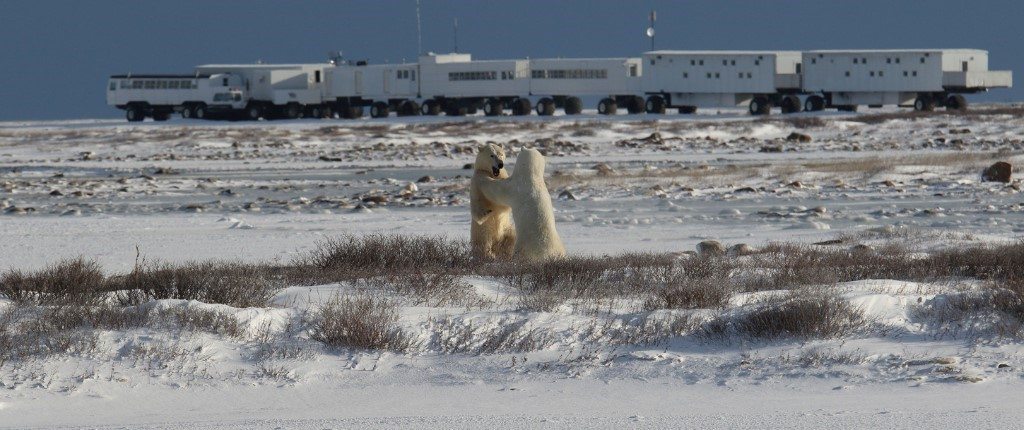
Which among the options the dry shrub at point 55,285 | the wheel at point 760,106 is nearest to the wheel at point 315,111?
the wheel at point 760,106

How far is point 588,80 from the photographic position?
76562 millimetres

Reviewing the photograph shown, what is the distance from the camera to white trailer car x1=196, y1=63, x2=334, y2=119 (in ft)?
258

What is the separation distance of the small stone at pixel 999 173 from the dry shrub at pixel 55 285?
17.9 metres

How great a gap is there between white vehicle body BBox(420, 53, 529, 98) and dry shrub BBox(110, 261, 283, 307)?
65716 mm

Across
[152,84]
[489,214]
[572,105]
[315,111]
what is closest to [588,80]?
[572,105]

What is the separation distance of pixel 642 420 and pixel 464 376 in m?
1.43

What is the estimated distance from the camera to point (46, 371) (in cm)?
891

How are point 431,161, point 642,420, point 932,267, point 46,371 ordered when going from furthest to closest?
point 431,161
point 932,267
point 46,371
point 642,420

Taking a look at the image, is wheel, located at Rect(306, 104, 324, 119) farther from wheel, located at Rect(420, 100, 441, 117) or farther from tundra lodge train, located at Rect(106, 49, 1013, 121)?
wheel, located at Rect(420, 100, 441, 117)

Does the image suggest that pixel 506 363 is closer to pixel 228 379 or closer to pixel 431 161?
pixel 228 379

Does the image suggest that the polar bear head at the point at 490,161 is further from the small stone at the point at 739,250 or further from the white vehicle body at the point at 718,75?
the white vehicle body at the point at 718,75

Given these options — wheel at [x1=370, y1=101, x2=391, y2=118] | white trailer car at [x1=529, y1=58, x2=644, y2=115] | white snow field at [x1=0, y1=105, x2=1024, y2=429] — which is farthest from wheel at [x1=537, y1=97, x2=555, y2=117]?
white snow field at [x1=0, y1=105, x2=1024, y2=429]

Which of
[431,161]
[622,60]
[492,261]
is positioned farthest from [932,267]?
[622,60]

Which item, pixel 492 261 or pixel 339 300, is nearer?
pixel 339 300
